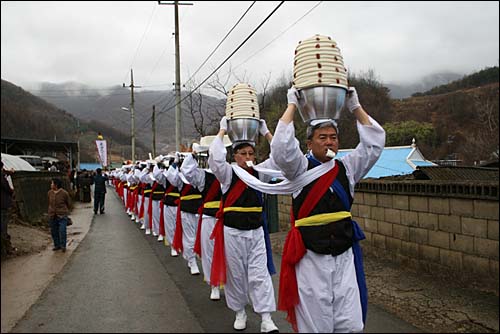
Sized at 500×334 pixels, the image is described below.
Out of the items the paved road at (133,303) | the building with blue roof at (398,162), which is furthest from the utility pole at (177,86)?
the paved road at (133,303)

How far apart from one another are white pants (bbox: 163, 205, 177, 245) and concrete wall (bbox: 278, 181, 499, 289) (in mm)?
3699

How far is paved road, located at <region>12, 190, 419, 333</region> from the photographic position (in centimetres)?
405

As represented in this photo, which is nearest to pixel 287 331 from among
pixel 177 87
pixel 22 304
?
pixel 22 304

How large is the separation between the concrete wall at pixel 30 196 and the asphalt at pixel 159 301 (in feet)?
15.6

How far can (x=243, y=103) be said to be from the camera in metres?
4.85

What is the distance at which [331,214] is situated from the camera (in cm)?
334

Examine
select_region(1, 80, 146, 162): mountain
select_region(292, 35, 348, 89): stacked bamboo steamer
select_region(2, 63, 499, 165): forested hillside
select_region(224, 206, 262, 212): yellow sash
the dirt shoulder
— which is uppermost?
select_region(2, 63, 499, 165): forested hillside

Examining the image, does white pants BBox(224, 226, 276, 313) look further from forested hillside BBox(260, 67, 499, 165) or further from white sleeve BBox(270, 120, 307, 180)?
forested hillside BBox(260, 67, 499, 165)

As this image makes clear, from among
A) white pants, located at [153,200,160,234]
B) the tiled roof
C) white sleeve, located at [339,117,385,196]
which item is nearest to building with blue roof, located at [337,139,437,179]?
white pants, located at [153,200,160,234]

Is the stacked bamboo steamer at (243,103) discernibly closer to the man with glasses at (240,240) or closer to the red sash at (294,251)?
the man with glasses at (240,240)

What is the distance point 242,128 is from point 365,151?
5.56 feet

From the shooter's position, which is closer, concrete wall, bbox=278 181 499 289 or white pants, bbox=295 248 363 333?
white pants, bbox=295 248 363 333

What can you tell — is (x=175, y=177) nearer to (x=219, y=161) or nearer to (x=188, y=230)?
(x=188, y=230)

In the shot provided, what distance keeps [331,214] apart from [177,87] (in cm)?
1712
